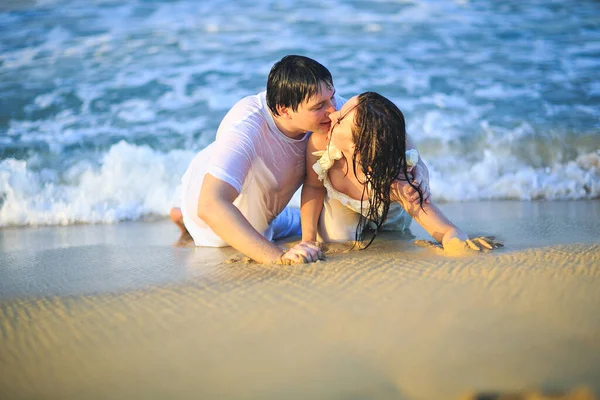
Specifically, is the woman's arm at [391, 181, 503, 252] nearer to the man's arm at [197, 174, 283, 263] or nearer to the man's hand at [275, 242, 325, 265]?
the man's hand at [275, 242, 325, 265]

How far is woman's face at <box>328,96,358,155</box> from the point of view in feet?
9.89

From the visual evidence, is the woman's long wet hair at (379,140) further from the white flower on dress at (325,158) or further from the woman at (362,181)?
the white flower on dress at (325,158)

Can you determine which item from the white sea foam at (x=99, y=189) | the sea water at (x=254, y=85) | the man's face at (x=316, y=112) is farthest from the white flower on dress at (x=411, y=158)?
the white sea foam at (x=99, y=189)

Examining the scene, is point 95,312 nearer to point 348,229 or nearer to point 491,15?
point 348,229

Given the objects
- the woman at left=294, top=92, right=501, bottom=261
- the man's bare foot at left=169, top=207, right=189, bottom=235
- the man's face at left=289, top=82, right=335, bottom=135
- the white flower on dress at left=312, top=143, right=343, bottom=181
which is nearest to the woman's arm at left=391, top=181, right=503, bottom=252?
the woman at left=294, top=92, right=501, bottom=261

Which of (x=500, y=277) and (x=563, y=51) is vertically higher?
(x=563, y=51)

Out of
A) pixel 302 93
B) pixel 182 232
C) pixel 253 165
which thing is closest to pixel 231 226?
pixel 253 165

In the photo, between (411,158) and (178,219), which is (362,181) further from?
(178,219)

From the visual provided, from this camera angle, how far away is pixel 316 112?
3.16m

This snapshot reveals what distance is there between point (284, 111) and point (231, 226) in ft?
2.36

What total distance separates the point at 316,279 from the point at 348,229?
1.09 m

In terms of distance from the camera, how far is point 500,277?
2477mm

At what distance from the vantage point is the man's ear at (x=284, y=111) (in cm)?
320

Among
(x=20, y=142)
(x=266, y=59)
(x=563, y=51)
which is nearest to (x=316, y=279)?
(x=20, y=142)
